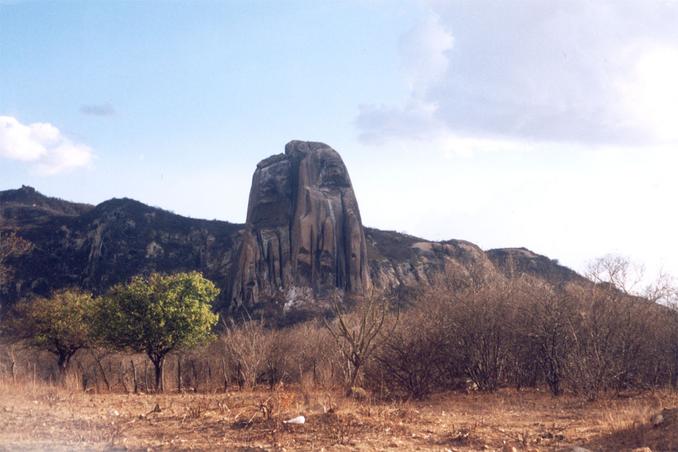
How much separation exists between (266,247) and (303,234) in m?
3.83

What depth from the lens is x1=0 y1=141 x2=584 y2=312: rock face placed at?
63.9 meters

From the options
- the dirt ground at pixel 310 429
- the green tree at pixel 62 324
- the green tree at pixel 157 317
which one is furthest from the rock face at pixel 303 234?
the dirt ground at pixel 310 429

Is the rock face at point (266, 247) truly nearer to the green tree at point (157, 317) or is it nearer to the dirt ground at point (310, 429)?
the green tree at point (157, 317)

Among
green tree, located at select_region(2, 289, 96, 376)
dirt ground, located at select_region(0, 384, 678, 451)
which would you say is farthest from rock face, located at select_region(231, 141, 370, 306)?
dirt ground, located at select_region(0, 384, 678, 451)

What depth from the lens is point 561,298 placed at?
64.8ft

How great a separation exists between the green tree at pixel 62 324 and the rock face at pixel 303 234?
30.9 meters

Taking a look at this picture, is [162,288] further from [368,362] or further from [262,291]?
[262,291]

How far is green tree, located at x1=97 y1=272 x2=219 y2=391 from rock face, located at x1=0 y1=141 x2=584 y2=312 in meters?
23.2

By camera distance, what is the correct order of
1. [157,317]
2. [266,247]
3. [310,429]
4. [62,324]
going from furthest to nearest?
[266,247] → [62,324] → [157,317] → [310,429]

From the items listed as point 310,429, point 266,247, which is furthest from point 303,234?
point 310,429

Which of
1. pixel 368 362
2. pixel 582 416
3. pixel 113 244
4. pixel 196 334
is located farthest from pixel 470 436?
pixel 113 244

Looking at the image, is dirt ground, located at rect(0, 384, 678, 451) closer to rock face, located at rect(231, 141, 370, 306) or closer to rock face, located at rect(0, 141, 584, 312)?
rock face, located at rect(0, 141, 584, 312)

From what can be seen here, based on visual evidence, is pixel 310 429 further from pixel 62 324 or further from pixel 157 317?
pixel 62 324

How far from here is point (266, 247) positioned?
211ft
